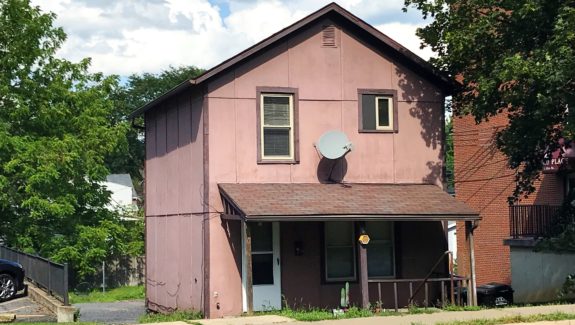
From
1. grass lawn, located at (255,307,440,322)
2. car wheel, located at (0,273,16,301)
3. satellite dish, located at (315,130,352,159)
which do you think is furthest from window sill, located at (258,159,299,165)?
car wheel, located at (0,273,16,301)

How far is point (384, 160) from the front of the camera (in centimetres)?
1984

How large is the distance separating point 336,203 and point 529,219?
12552 millimetres

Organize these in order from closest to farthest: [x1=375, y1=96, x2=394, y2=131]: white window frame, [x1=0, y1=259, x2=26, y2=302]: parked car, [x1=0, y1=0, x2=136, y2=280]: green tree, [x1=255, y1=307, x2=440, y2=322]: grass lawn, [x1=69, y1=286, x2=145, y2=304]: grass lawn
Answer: [x1=255, y1=307, x2=440, y2=322]: grass lawn → [x1=375, y1=96, x2=394, y2=131]: white window frame → [x1=0, y1=259, x2=26, y2=302]: parked car → [x1=0, y1=0, x2=136, y2=280]: green tree → [x1=69, y1=286, x2=145, y2=304]: grass lawn

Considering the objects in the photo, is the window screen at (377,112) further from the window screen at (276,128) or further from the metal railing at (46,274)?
the metal railing at (46,274)

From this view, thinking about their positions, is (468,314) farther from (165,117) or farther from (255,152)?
(165,117)

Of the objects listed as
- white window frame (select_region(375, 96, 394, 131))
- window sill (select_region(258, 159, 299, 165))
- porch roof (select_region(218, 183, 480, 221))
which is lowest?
porch roof (select_region(218, 183, 480, 221))

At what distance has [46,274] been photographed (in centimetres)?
2144

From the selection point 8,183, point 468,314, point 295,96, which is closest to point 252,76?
point 295,96

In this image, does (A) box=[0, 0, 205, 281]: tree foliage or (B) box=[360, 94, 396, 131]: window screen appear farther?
(A) box=[0, 0, 205, 281]: tree foliage

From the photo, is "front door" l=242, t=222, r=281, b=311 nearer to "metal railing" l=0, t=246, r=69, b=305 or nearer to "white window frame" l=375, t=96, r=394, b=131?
"white window frame" l=375, t=96, r=394, b=131

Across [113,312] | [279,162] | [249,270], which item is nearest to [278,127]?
[279,162]

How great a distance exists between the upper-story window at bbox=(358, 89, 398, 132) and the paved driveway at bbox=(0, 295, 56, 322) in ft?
28.4

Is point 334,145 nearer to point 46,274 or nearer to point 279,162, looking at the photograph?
point 279,162

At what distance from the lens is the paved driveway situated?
719 inches
